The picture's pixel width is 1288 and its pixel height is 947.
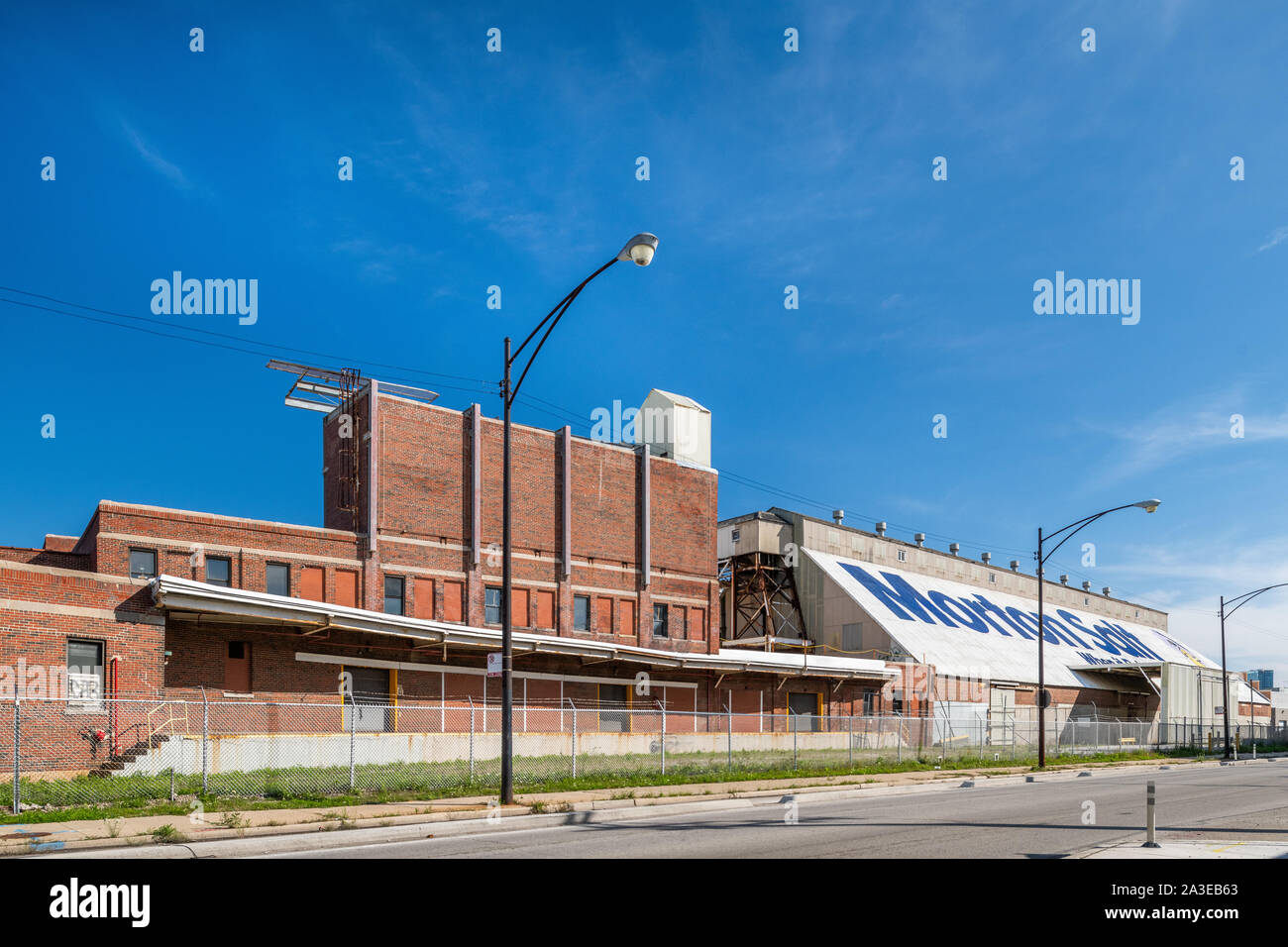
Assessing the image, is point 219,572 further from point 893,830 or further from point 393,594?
point 893,830

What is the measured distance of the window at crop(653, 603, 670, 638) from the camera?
47.8 m

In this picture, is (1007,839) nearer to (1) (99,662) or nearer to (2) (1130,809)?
(2) (1130,809)

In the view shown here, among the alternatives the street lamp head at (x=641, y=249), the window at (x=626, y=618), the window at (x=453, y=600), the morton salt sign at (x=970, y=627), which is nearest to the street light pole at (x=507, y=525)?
the street lamp head at (x=641, y=249)

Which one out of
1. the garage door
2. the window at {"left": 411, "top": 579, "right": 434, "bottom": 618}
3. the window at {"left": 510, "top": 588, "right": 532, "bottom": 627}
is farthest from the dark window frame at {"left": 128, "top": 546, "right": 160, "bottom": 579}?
the window at {"left": 510, "top": 588, "right": 532, "bottom": 627}

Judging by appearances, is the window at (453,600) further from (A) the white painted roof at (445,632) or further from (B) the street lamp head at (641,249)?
(B) the street lamp head at (641,249)

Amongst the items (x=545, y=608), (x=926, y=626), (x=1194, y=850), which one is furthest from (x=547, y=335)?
(x=926, y=626)

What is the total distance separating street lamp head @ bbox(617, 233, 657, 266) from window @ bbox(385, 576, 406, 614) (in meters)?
24.0

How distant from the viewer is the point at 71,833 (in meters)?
Answer: 14.8

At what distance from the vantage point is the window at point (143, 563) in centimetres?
3297

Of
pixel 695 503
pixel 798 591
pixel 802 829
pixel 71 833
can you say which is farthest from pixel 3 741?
pixel 798 591

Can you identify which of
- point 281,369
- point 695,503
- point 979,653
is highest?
point 281,369

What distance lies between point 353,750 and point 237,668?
41.7ft

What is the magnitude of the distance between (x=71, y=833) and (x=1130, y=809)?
737 inches

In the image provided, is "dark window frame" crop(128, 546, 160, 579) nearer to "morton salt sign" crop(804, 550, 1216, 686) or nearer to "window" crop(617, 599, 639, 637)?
"window" crop(617, 599, 639, 637)
